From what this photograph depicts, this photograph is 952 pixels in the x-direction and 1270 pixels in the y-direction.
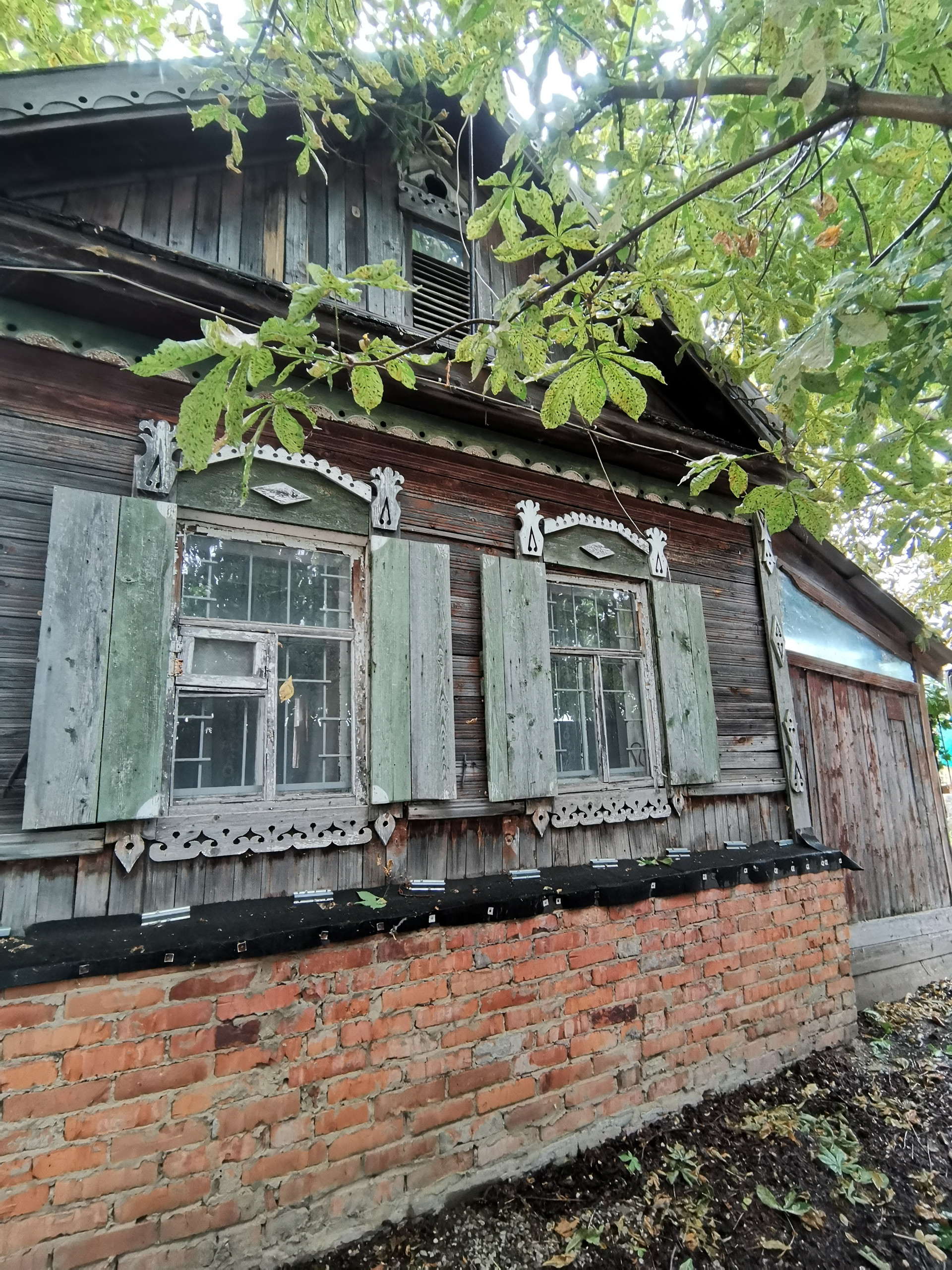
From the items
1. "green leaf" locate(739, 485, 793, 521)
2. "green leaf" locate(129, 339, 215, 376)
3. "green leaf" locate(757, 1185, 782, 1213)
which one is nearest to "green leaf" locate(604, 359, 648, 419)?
"green leaf" locate(739, 485, 793, 521)

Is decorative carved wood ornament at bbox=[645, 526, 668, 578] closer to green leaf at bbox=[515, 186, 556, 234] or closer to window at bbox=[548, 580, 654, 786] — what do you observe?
window at bbox=[548, 580, 654, 786]

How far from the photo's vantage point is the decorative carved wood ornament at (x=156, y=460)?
2848 mm

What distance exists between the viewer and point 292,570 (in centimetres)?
322

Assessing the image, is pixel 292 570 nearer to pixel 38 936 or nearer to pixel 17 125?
pixel 38 936

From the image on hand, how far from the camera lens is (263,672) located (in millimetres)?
3021

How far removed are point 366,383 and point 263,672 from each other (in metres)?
1.59

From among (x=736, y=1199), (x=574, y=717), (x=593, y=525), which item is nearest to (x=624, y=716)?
(x=574, y=717)

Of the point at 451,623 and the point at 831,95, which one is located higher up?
the point at 831,95

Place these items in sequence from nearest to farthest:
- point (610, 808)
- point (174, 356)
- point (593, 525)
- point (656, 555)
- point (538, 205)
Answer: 1. point (174, 356)
2. point (538, 205)
3. point (610, 808)
4. point (593, 525)
5. point (656, 555)

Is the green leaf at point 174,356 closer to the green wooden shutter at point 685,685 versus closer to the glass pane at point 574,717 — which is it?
the glass pane at point 574,717

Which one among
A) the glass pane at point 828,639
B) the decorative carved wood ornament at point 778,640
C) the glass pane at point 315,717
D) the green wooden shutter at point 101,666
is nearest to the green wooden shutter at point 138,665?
the green wooden shutter at point 101,666

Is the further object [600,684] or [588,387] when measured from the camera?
[600,684]

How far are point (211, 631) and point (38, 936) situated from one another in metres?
1.34

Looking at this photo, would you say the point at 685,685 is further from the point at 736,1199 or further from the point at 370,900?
the point at 736,1199
